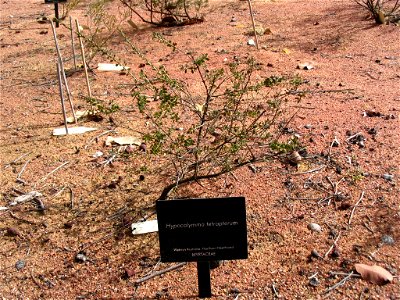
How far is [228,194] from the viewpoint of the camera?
10.5 ft

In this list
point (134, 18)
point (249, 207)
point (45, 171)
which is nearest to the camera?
point (249, 207)

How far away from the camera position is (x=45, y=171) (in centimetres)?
368

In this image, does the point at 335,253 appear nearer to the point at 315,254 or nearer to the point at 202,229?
the point at 315,254

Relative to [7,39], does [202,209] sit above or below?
above

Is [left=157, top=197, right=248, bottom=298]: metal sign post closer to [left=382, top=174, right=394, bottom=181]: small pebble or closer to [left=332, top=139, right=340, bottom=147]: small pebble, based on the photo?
[left=382, top=174, right=394, bottom=181]: small pebble

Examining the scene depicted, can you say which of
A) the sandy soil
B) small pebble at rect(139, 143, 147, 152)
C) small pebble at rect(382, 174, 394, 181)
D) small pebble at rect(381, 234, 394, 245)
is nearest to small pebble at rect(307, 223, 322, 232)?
the sandy soil

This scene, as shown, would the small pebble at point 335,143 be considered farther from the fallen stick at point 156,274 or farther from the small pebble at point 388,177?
the fallen stick at point 156,274

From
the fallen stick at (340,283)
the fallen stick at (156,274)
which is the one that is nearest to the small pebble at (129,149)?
the fallen stick at (156,274)

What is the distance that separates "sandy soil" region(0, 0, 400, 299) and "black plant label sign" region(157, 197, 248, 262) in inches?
15.4

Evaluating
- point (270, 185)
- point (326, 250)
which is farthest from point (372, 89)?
point (326, 250)

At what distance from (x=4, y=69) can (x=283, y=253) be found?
4.75 m

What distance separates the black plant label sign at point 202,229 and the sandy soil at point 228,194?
0.39 m

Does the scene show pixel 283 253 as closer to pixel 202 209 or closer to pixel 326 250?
pixel 326 250

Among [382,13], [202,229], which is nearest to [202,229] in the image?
[202,229]
